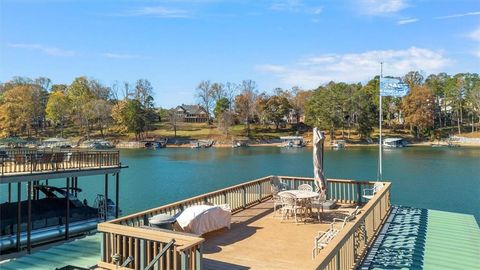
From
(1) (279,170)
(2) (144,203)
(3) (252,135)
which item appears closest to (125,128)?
(3) (252,135)

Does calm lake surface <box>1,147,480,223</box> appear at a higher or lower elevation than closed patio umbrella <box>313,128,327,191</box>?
lower

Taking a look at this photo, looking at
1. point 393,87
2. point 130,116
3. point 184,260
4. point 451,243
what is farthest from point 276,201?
point 130,116

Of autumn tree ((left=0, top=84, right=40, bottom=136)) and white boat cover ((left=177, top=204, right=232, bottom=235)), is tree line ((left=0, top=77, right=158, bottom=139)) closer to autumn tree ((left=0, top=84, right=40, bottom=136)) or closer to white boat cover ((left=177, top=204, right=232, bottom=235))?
autumn tree ((left=0, top=84, right=40, bottom=136))

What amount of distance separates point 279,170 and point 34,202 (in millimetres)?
28070

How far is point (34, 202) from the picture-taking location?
16688 mm

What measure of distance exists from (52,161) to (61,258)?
7.44 m

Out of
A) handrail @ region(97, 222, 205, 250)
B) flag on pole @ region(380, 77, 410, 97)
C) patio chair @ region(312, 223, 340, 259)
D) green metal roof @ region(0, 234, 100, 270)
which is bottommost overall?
green metal roof @ region(0, 234, 100, 270)

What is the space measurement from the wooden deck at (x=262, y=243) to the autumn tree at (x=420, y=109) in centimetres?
7371

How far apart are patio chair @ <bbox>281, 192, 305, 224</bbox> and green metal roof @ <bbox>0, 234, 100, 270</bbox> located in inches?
190

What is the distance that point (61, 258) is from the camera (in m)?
8.61

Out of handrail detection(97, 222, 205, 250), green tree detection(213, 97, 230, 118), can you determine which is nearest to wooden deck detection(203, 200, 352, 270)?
handrail detection(97, 222, 205, 250)

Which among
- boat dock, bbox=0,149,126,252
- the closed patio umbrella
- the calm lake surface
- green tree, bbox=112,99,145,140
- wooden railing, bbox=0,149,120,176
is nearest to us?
the closed patio umbrella

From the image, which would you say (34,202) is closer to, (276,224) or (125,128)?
(276,224)

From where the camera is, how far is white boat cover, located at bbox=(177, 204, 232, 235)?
8.61m
